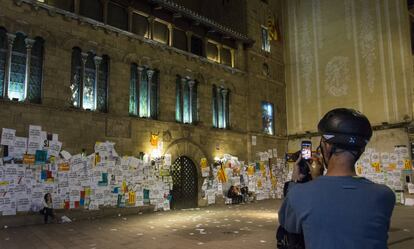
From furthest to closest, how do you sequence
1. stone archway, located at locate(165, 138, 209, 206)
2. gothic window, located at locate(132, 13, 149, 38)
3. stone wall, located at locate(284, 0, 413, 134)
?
stone wall, located at locate(284, 0, 413, 134) → stone archway, located at locate(165, 138, 209, 206) → gothic window, located at locate(132, 13, 149, 38)

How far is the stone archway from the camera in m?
18.2

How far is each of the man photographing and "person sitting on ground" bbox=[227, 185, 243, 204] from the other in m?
18.8

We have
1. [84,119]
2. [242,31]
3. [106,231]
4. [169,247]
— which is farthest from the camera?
[242,31]

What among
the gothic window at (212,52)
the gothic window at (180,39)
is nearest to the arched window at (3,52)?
the gothic window at (180,39)

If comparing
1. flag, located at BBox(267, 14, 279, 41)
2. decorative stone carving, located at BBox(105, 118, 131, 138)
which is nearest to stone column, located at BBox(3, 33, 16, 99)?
decorative stone carving, located at BBox(105, 118, 131, 138)

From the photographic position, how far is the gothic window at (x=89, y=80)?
15406 millimetres

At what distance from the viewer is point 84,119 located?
15.1m

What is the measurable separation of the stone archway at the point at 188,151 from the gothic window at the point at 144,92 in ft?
5.74

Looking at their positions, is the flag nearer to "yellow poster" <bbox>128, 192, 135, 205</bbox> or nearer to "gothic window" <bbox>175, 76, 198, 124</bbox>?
"gothic window" <bbox>175, 76, 198, 124</bbox>

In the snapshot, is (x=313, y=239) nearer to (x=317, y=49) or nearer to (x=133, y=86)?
(x=133, y=86)

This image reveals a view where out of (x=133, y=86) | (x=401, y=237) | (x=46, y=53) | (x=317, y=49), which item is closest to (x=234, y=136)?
(x=133, y=86)

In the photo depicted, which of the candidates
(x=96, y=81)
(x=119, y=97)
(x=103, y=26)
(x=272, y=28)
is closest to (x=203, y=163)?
(x=119, y=97)

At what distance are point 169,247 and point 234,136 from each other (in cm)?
1333

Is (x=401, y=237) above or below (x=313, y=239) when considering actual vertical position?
below
